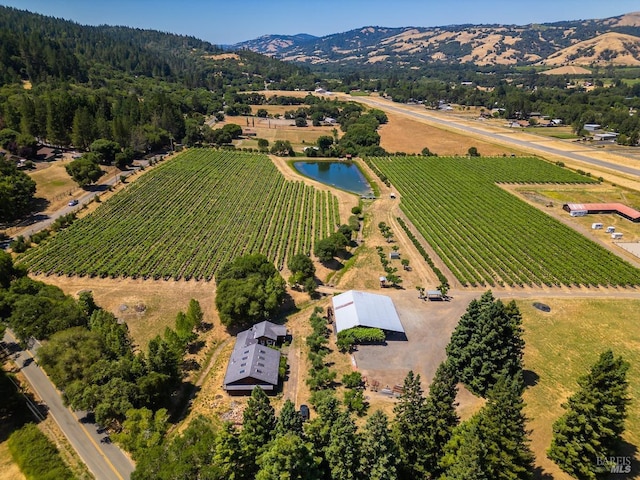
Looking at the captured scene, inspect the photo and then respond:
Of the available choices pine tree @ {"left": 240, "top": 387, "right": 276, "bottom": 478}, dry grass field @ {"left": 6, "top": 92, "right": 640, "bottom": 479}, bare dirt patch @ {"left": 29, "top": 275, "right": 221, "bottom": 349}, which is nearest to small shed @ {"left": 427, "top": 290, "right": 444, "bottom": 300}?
dry grass field @ {"left": 6, "top": 92, "right": 640, "bottom": 479}

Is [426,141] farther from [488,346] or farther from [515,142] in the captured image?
[488,346]

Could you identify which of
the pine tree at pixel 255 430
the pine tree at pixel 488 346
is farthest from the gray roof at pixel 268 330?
the pine tree at pixel 488 346

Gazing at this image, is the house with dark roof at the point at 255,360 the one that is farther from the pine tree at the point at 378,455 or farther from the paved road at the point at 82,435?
the pine tree at the point at 378,455


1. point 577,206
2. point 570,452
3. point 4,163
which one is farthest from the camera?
point 577,206

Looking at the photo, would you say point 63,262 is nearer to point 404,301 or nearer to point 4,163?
point 4,163

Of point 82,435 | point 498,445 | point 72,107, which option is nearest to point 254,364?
point 82,435

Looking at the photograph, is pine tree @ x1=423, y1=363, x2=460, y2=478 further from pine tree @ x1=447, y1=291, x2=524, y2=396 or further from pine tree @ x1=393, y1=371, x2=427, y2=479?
pine tree @ x1=447, y1=291, x2=524, y2=396

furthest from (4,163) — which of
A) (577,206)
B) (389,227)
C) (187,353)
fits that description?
(577,206)
